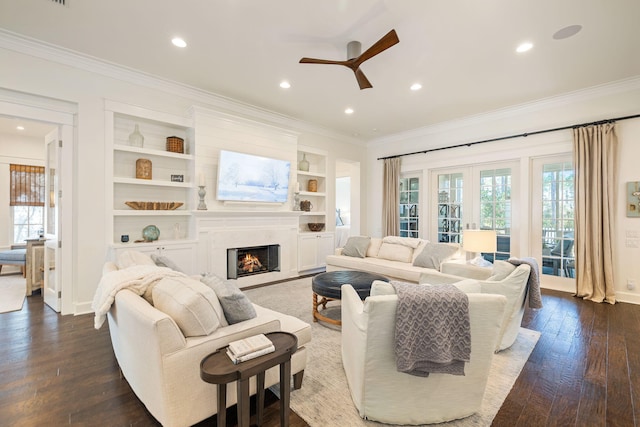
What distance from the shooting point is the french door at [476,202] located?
523cm

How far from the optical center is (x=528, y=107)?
4.87 m

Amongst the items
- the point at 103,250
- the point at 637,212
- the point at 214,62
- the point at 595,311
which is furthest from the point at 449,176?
the point at 103,250

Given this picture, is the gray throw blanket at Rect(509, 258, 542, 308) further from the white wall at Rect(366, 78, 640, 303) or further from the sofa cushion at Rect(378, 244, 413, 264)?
the white wall at Rect(366, 78, 640, 303)

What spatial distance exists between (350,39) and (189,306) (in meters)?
2.94

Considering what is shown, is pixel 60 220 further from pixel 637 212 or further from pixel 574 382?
pixel 637 212

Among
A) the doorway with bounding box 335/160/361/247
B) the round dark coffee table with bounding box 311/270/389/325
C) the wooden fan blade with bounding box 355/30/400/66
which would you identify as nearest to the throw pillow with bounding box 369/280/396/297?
the round dark coffee table with bounding box 311/270/389/325

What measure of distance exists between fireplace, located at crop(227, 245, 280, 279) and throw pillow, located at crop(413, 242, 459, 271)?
2449 millimetres

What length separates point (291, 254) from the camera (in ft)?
18.4

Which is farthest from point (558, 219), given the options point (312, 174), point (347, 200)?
point (347, 200)

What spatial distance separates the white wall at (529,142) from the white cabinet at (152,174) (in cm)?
429

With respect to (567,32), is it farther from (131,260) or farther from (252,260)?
(252,260)

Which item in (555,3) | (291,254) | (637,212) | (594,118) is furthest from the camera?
(291,254)

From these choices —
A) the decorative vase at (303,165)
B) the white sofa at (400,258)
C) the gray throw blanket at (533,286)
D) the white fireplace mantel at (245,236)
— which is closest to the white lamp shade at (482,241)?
the white sofa at (400,258)

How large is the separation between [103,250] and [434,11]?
444cm
